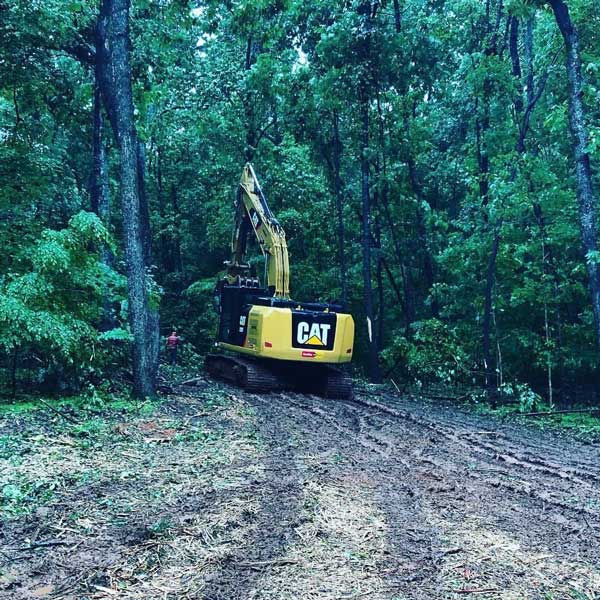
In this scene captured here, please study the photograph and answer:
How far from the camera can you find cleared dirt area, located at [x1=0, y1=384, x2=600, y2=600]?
152 inches

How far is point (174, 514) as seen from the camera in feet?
16.4

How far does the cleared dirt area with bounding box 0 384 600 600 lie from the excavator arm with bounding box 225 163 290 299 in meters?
5.57

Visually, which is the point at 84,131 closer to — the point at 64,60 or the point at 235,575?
the point at 64,60

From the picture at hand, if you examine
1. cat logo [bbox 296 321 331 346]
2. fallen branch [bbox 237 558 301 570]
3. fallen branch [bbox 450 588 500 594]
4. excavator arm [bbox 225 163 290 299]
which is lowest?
fallen branch [bbox 237 558 301 570]

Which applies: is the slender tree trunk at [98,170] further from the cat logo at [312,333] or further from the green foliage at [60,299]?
the cat logo at [312,333]

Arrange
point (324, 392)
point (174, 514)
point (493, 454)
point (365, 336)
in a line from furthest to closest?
point (365, 336), point (324, 392), point (493, 454), point (174, 514)

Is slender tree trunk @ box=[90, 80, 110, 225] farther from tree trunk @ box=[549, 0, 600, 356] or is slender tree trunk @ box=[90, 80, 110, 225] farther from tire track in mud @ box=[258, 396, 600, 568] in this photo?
tree trunk @ box=[549, 0, 600, 356]

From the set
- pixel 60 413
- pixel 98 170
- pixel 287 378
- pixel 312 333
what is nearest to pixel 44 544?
pixel 60 413

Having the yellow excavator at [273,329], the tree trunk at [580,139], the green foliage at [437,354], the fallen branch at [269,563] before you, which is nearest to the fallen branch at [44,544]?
the fallen branch at [269,563]

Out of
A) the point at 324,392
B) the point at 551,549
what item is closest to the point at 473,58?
the point at 324,392

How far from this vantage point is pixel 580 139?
11094 mm

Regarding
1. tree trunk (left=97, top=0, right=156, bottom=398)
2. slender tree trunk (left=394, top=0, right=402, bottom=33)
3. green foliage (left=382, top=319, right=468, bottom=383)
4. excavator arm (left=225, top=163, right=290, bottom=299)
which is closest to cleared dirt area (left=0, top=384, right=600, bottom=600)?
tree trunk (left=97, top=0, right=156, bottom=398)

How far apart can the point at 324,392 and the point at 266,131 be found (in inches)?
463

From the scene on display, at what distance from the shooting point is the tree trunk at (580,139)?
11086 millimetres
